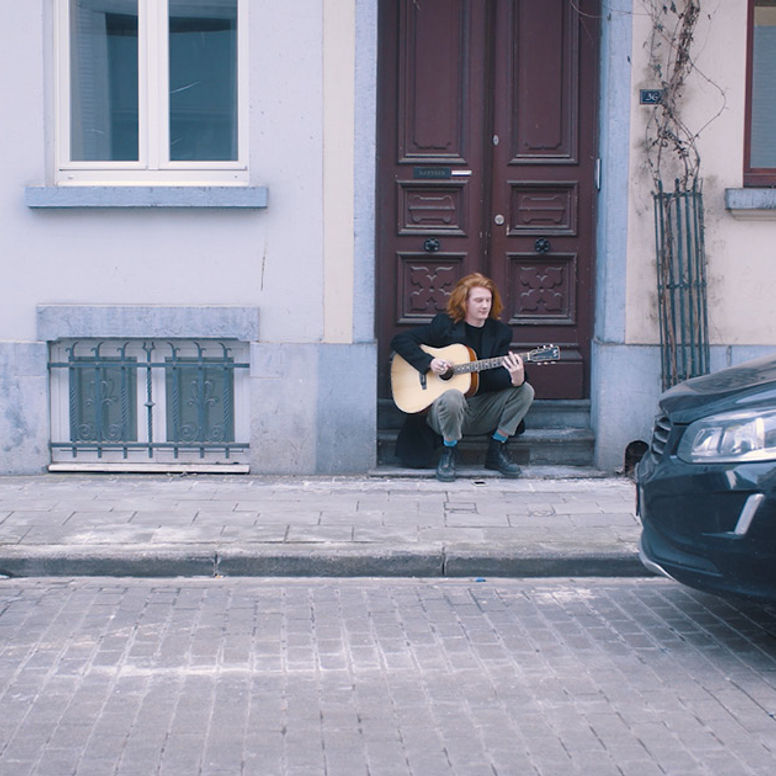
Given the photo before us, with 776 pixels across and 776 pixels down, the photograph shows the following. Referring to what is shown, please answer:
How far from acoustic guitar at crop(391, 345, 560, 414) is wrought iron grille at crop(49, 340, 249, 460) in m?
1.15

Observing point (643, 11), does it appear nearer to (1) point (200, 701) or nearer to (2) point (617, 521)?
(2) point (617, 521)

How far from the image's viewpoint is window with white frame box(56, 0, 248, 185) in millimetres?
8820

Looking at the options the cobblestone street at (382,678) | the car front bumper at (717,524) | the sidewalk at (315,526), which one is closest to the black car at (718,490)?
the car front bumper at (717,524)

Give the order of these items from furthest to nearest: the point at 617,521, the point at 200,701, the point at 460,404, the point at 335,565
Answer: the point at 460,404
the point at 617,521
the point at 335,565
the point at 200,701

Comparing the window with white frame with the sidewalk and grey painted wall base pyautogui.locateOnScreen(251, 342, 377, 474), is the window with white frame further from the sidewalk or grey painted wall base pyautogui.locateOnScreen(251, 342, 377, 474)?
the sidewalk

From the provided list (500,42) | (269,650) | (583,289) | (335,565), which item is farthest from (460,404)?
(269,650)

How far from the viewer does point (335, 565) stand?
6570mm

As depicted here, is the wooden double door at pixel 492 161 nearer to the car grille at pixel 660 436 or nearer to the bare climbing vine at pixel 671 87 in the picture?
the bare climbing vine at pixel 671 87

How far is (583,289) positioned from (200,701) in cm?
532

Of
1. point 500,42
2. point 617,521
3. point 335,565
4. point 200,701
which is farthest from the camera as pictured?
point 500,42

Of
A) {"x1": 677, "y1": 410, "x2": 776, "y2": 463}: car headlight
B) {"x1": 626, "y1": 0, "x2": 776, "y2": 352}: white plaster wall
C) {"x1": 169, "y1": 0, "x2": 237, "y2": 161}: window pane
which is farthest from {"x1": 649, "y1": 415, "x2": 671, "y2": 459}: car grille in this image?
{"x1": 169, "y1": 0, "x2": 237, "y2": 161}: window pane

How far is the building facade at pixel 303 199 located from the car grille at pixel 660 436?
10.6ft

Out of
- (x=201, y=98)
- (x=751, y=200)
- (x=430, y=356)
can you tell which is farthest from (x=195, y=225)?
(x=751, y=200)

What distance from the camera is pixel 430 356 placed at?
8484 mm
